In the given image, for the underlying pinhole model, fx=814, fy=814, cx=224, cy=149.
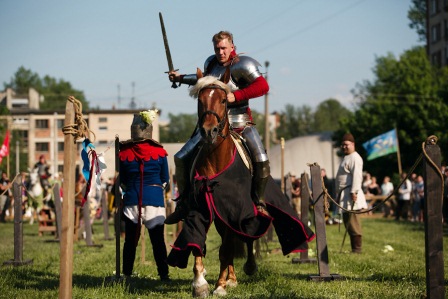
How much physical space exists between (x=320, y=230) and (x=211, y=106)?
106 inches

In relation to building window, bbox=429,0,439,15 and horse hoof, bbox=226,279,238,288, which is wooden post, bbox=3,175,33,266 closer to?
horse hoof, bbox=226,279,238,288

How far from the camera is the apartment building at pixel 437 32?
243 ft

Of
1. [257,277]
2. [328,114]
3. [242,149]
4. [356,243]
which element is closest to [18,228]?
[257,277]

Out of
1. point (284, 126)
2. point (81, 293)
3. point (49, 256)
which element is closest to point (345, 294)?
point (81, 293)

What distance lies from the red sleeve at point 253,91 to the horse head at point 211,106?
0.24m

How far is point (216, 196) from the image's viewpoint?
30.1 feet

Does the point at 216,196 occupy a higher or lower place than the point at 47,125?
lower

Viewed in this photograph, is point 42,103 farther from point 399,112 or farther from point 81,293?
point 81,293

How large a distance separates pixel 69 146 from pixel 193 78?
3367mm

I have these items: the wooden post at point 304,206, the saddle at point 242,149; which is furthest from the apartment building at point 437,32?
the saddle at point 242,149

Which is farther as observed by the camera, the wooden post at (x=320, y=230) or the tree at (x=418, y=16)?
the tree at (x=418, y=16)

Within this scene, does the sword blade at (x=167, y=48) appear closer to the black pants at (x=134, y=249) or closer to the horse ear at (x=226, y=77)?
the horse ear at (x=226, y=77)

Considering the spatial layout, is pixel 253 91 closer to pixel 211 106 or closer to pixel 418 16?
pixel 211 106

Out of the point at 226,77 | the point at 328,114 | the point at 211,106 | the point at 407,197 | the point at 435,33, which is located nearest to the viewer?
the point at 211,106
